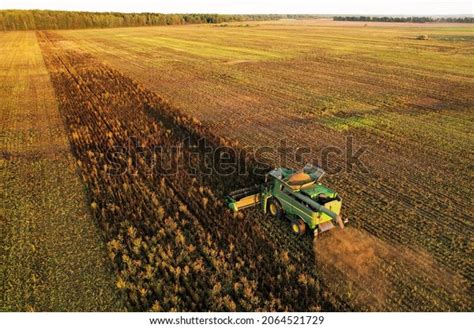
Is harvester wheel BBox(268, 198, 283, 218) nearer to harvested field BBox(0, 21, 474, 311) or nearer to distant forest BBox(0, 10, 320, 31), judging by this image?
harvested field BBox(0, 21, 474, 311)

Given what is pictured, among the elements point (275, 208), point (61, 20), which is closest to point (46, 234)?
point (275, 208)

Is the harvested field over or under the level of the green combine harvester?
under

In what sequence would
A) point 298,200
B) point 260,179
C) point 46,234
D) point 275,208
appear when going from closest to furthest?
1. point 298,200
2. point 46,234
3. point 275,208
4. point 260,179

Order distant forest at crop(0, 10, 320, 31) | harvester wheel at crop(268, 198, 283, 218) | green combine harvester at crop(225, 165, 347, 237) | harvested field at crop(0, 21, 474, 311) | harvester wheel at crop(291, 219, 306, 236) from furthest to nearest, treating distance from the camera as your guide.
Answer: distant forest at crop(0, 10, 320, 31)
harvester wheel at crop(268, 198, 283, 218)
harvester wheel at crop(291, 219, 306, 236)
green combine harvester at crop(225, 165, 347, 237)
harvested field at crop(0, 21, 474, 311)

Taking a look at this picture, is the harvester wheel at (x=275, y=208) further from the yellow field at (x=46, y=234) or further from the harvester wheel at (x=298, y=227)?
the yellow field at (x=46, y=234)

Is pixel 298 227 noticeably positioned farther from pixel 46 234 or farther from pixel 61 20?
pixel 61 20

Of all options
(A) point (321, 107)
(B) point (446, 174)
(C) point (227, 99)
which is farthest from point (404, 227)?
(C) point (227, 99)

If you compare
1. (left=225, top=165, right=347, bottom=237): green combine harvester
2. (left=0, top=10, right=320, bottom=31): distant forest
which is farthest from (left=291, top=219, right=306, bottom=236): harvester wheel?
(left=0, top=10, right=320, bottom=31): distant forest
